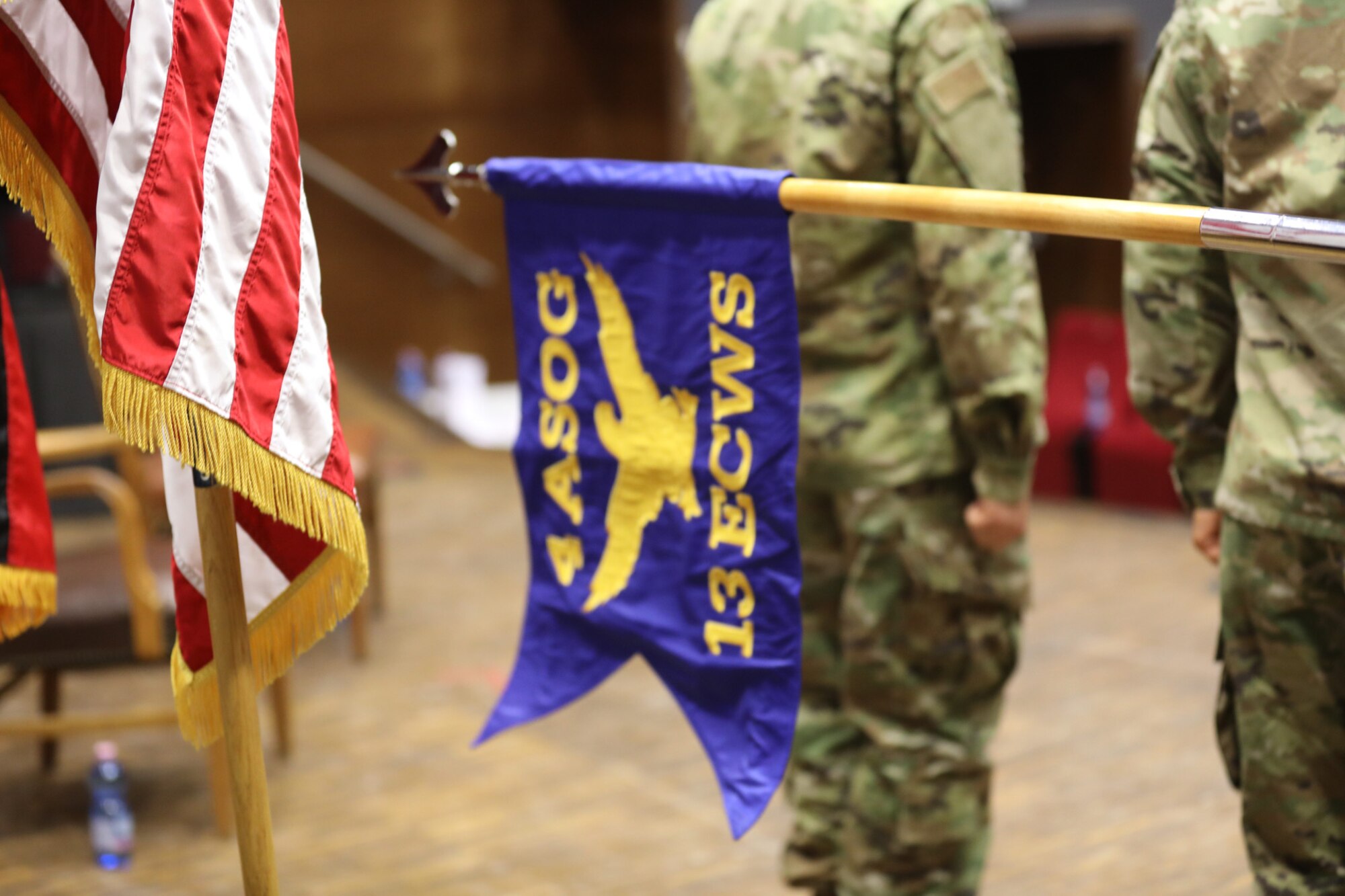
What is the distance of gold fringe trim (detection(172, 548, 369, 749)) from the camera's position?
1.84m

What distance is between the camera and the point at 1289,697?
1871mm

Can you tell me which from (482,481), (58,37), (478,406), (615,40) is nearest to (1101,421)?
(482,481)

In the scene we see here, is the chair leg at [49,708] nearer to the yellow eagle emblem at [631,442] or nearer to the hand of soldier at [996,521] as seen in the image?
the yellow eagle emblem at [631,442]

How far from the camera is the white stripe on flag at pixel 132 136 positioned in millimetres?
1552

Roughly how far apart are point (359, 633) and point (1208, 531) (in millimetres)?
2837

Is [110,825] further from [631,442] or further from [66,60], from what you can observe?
[66,60]

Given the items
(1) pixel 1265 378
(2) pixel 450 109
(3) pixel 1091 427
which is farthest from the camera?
(2) pixel 450 109

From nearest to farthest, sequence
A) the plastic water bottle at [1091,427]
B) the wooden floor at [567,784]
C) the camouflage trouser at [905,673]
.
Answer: the camouflage trouser at [905,673], the wooden floor at [567,784], the plastic water bottle at [1091,427]

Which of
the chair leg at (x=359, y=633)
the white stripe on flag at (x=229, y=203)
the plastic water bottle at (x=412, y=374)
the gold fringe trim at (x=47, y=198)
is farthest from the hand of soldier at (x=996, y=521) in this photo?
the plastic water bottle at (x=412, y=374)

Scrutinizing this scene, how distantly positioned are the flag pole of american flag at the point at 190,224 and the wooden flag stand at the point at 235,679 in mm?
84

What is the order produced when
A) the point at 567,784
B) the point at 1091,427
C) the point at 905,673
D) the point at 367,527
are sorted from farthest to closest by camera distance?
1. the point at 1091,427
2. the point at 367,527
3. the point at 567,784
4. the point at 905,673

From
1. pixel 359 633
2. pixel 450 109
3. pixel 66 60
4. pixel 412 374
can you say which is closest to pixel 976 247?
A: pixel 66 60

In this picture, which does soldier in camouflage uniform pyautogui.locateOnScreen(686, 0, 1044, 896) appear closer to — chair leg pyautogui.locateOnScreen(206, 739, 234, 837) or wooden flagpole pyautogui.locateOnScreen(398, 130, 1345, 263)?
wooden flagpole pyautogui.locateOnScreen(398, 130, 1345, 263)

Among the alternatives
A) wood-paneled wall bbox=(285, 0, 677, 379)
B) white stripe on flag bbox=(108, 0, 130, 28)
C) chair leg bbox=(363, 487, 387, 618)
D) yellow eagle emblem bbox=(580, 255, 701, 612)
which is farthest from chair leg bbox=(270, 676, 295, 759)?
wood-paneled wall bbox=(285, 0, 677, 379)
